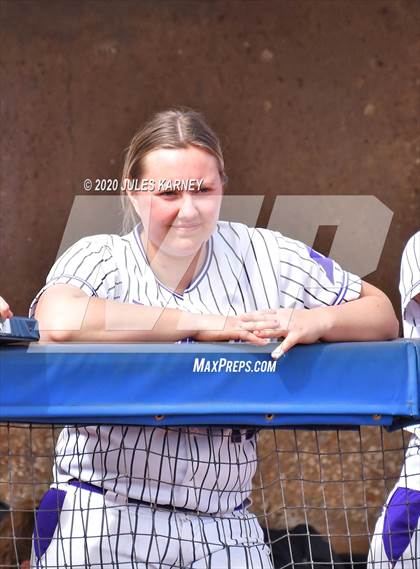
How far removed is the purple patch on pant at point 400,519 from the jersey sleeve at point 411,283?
0.45 m

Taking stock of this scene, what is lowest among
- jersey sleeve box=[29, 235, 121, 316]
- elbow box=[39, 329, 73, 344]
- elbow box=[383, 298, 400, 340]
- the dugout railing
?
the dugout railing

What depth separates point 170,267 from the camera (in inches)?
94.8

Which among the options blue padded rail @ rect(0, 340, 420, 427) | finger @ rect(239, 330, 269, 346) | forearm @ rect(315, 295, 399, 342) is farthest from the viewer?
forearm @ rect(315, 295, 399, 342)

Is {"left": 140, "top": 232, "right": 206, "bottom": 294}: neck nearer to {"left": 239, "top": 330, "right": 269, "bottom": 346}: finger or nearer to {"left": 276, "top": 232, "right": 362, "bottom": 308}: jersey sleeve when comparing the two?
{"left": 276, "top": 232, "right": 362, "bottom": 308}: jersey sleeve

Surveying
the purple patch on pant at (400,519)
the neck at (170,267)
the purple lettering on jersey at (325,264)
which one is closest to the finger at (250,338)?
the neck at (170,267)

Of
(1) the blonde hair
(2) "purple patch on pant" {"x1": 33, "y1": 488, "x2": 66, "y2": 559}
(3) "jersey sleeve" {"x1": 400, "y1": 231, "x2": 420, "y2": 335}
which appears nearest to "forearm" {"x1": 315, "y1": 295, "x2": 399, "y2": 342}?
(3) "jersey sleeve" {"x1": 400, "y1": 231, "x2": 420, "y2": 335}

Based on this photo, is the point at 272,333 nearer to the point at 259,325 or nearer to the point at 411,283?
the point at 259,325

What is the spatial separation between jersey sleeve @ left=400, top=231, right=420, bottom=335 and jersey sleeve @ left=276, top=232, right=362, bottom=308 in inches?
10.2

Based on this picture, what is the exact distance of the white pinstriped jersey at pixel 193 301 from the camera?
86.1 inches

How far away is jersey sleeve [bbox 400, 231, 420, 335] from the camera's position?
270cm

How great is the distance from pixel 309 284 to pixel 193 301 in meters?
0.28

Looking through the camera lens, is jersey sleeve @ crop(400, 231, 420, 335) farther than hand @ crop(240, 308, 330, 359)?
Yes

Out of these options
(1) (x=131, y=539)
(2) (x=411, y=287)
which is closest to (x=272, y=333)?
(1) (x=131, y=539)

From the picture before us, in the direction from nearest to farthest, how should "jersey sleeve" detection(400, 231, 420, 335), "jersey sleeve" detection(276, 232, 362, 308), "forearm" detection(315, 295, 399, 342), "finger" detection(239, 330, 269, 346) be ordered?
"finger" detection(239, 330, 269, 346) < "forearm" detection(315, 295, 399, 342) < "jersey sleeve" detection(276, 232, 362, 308) < "jersey sleeve" detection(400, 231, 420, 335)
